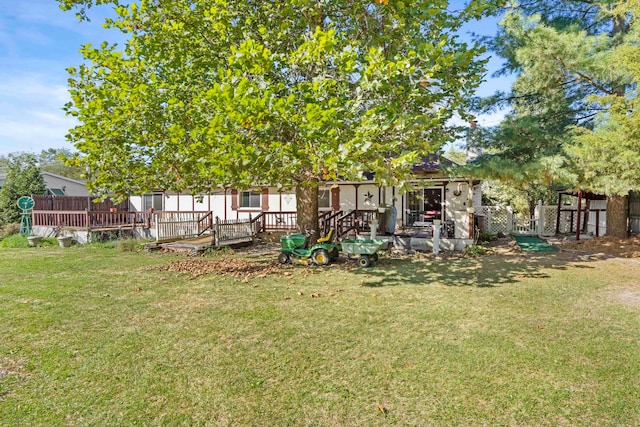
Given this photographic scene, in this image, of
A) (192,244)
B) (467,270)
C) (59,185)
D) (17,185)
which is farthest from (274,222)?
(59,185)

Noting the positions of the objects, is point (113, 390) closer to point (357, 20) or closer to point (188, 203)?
point (357, 20)

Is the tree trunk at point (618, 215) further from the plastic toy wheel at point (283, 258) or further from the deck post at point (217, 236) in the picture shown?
the deck post at point (217, 236)

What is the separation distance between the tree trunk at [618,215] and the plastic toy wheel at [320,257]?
10.9 meters

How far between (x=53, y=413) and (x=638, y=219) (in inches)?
719

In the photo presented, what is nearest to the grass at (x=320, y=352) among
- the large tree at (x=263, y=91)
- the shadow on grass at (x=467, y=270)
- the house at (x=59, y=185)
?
the shadow on grass at (x=467, y=270)

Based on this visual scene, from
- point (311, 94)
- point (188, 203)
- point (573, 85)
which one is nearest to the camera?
point (311, 94)

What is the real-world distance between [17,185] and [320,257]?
19769mm

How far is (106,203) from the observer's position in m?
22.4

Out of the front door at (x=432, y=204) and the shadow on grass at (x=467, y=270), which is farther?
the front door at (x=432, y=204)

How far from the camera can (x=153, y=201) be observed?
2266 cm

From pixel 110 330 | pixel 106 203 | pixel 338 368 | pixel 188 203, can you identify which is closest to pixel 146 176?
pixel 110 330

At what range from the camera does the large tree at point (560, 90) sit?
10.4 meters

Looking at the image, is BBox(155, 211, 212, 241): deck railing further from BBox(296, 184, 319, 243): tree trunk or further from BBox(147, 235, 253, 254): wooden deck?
BBox(296, 184, 319, 243): tree trunk

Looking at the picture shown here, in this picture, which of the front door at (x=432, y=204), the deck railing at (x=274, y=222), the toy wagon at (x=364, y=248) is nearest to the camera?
the toy wagon at (x=364, y=248)
